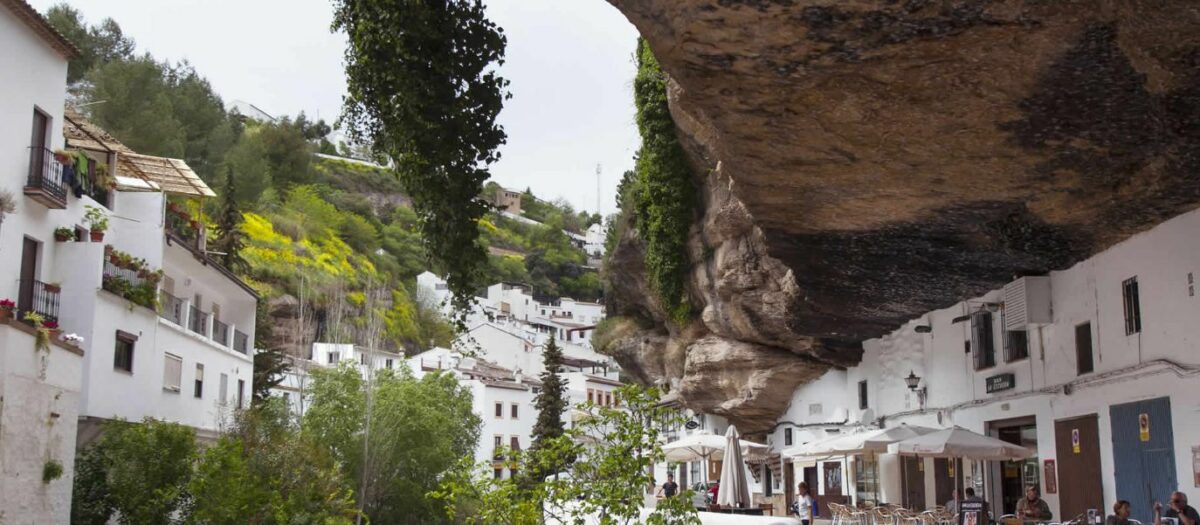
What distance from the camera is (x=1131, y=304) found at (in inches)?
579

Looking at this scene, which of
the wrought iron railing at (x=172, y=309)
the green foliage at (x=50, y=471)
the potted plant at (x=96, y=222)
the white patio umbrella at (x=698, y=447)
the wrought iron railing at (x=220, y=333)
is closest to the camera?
the green foliage at (x=50, y=471)

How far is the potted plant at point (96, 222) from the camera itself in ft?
74.9

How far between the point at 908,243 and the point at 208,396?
2014 centimetres

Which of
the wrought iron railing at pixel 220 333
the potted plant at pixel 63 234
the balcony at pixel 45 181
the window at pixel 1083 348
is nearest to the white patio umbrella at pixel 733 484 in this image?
the window at pixel 1083 348

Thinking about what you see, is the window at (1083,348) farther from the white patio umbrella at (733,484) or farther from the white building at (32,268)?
the white building at (32,268)

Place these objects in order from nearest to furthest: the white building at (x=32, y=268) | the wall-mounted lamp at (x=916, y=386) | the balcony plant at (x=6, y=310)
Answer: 1. the balcony plant at (x=6, y=310)
2. the white building at (x=32, y=268)
3. the wall-mounted lamp at (x=916, y=386)

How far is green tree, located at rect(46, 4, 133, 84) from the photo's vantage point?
240ft

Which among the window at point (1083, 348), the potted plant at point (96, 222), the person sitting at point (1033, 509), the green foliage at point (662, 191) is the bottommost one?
the person sitting at point (1033, 509)

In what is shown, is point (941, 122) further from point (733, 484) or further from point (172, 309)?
point (172, 309)

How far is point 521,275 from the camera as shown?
125 m

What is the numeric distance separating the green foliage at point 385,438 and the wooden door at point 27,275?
1528 centimetres

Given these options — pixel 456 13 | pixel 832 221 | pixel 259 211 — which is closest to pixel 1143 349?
pixel 832 221

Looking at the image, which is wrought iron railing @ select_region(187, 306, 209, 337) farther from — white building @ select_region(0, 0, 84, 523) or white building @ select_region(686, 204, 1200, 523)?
white building @ select_region(686, 204, 1200, 523)

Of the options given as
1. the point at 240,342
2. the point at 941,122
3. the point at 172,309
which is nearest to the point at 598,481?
the point at 941,122
